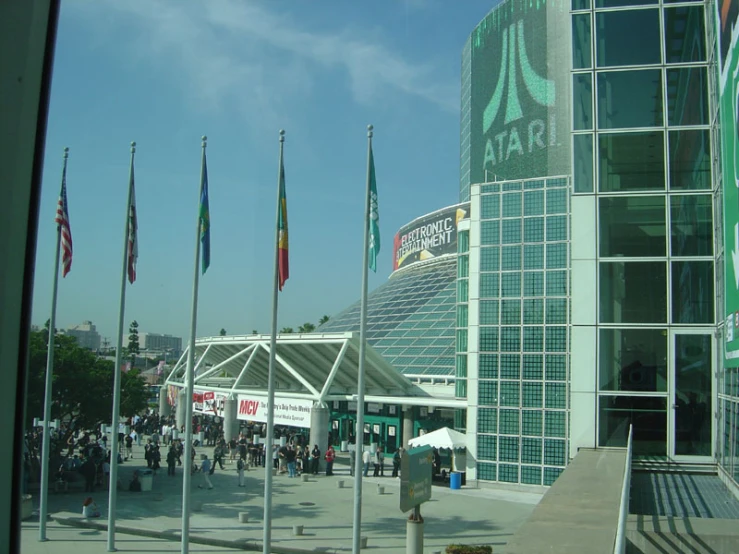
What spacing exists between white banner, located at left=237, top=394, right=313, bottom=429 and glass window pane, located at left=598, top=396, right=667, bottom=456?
17054mm

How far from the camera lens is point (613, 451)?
13.3 metres

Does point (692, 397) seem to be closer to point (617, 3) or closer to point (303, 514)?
point (617, 3)

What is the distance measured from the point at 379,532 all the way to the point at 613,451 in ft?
20.5

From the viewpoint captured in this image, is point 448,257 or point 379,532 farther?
point 448,257

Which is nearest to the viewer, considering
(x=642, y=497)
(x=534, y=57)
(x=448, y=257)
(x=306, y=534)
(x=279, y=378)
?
(x=642, y=497)

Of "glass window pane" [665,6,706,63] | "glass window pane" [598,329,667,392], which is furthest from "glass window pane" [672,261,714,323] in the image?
"glass window pane" [665,6,706,63]

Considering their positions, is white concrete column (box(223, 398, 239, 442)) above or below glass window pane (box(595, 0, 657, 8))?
below

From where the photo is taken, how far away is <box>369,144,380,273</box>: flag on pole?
13.9m

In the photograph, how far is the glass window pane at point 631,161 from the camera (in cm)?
1345

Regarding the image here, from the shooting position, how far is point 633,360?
1340 cm

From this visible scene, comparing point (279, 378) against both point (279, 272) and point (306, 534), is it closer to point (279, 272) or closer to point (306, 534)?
point (306, 534)

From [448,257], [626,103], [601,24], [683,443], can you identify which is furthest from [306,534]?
[448,257]

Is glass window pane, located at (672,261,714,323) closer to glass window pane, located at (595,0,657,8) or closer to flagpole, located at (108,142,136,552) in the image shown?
glass window pane, located at (595,0,657,8)

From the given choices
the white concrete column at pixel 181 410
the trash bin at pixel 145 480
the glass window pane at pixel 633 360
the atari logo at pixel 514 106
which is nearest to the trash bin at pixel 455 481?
the trash bin at pixel 145 480
